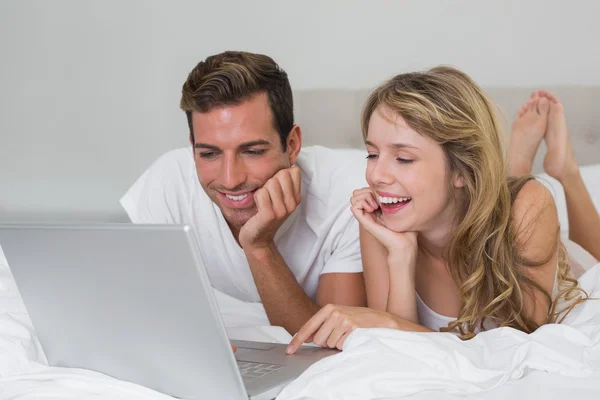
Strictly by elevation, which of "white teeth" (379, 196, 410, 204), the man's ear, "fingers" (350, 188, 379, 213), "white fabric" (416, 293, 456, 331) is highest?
the man's ear

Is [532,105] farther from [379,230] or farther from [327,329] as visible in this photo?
[327,329]

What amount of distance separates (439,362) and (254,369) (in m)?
0.30

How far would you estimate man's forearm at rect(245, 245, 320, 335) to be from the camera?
1.75 metres

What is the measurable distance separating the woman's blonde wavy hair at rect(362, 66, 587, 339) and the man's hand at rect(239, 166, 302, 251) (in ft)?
1.02

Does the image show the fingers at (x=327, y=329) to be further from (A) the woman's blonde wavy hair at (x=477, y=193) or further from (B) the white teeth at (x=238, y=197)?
(B) the white teeth at (x=238, y=197)

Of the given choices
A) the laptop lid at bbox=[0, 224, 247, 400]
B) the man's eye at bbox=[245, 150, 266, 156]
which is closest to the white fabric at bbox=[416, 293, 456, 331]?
the man's eye at bbox=[245, 150, 266, 156]

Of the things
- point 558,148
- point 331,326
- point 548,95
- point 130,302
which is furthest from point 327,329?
point 548,95

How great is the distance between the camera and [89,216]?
9.66ft

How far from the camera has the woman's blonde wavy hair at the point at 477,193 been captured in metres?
1.49

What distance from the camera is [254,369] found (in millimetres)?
1145

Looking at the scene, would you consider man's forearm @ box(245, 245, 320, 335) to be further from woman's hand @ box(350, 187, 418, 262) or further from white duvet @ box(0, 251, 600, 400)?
white duvet @ box(0, 251, 600, 400)

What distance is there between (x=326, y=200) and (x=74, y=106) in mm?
1473

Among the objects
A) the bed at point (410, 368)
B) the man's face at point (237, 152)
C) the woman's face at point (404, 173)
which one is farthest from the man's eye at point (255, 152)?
the bed at point (410, 368)

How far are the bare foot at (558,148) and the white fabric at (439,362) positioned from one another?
3.81ft
